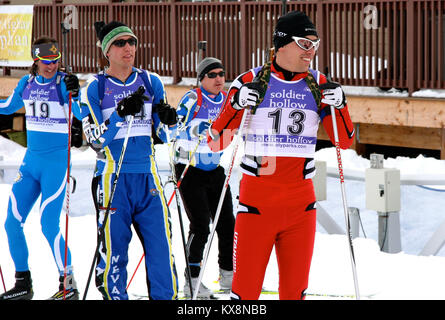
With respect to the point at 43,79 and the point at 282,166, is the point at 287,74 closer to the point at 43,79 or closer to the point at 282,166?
the point at 282,166

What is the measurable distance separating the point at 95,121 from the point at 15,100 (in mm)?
1914

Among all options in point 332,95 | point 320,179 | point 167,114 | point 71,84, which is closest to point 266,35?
point 320,179

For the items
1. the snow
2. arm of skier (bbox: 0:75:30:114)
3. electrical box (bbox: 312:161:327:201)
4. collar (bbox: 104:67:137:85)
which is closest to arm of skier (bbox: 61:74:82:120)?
arm of skier (bbox: 0:75:30:114)

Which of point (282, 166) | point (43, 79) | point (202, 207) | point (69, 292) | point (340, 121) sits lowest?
point (69, 292)

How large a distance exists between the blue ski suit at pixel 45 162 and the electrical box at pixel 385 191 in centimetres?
312

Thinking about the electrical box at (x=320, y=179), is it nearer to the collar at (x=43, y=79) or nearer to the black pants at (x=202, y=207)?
the black pants at (x=202, y=207)

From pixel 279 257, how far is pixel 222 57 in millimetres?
10157

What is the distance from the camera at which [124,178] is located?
17.5 ft

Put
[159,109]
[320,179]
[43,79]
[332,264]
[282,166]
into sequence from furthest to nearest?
[320,179], [332,264], [43,79], [159,109], [282,166]

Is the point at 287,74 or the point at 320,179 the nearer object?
the point at 287,74

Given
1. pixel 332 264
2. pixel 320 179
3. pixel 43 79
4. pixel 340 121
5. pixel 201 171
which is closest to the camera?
pixel 340 121

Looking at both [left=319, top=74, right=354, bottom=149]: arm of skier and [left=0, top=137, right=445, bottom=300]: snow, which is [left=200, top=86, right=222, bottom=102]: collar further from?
[left=319, top=74, right=354, bottom=149]: arm of skier

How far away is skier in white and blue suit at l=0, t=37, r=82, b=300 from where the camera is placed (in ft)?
22.2

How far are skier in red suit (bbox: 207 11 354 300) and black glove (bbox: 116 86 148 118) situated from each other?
59cm
